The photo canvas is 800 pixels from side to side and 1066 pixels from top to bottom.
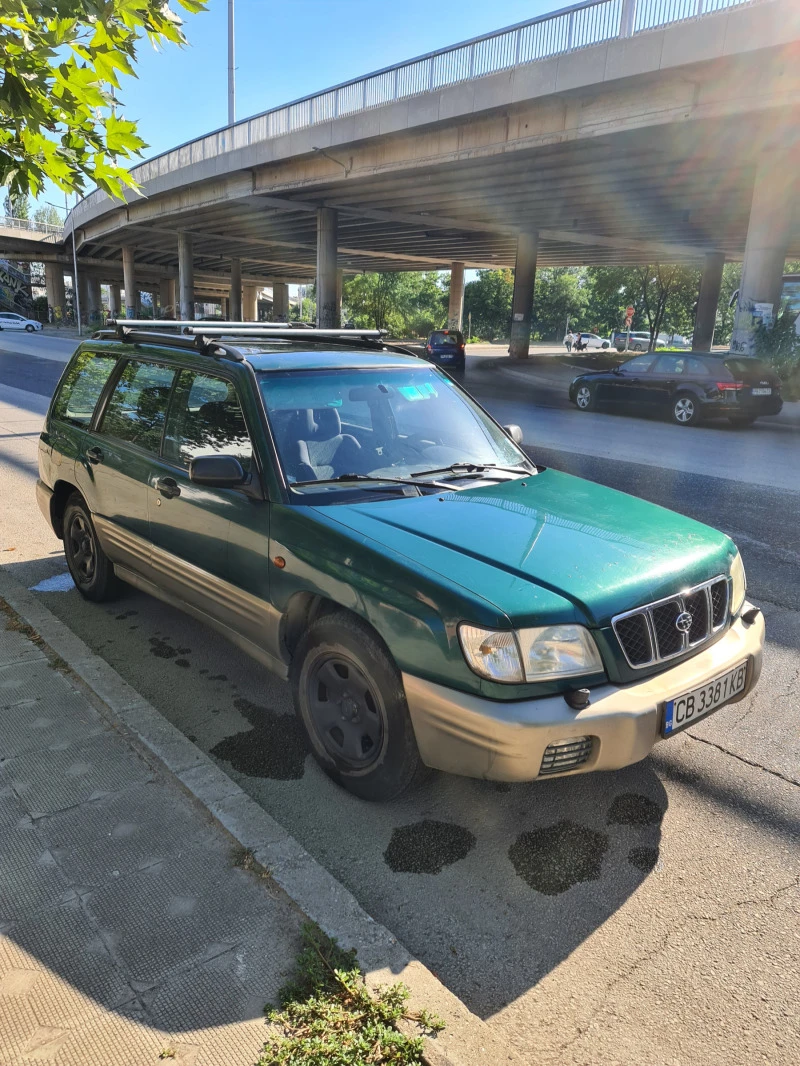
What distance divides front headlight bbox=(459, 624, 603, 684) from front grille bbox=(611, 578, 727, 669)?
0.23m

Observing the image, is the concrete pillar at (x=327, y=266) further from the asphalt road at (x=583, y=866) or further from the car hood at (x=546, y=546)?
the car hood at (x=546, y=546)

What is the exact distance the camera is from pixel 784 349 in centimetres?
2075

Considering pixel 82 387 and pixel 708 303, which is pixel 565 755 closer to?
pixel 82 387

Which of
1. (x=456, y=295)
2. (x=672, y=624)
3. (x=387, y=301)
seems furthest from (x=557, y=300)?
(x=672, y=624)

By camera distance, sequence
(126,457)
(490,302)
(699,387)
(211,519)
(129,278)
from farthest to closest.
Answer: (490,302) → (129,278) → (699,387) → (126,457) → (211,519)

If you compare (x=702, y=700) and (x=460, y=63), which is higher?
(x=460, y=63)

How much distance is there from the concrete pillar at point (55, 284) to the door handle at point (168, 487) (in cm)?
7932

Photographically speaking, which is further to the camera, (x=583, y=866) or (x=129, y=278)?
(x=129, y=278)

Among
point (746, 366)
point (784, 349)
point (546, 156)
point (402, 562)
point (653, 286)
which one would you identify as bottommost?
point (402, 562)

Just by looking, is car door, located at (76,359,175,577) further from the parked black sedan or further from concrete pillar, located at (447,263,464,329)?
concrete pillar, located at (447,263,464,329)

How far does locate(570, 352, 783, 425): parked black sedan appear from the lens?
1535 centimetres

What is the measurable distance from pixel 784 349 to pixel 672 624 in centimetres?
2071

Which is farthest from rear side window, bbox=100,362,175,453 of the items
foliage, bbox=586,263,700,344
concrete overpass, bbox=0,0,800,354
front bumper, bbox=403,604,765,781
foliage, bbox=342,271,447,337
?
foliage, bbox=342,271,447,337

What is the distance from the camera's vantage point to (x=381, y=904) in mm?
2646
